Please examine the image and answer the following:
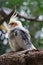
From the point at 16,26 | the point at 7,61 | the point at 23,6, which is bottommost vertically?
the point at 7,61

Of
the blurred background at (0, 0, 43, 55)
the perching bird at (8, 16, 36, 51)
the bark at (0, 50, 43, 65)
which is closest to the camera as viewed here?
the bark at (0, 50, 43, 65)

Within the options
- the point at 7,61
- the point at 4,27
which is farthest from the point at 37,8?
the point at 7,61

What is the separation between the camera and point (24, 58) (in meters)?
3.66

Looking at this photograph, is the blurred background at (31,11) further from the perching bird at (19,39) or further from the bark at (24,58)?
the bark at (24,58)

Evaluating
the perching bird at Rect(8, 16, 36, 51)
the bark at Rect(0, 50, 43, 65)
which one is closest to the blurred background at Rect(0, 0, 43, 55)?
the perching bird at Rect(8, 16, 36, 51)

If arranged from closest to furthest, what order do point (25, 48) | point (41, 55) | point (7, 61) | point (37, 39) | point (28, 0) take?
1. point (41, 55)
2. point (7, 61)
3. point (25, 48)
4. point (37, 39)
5. point (28, 0)

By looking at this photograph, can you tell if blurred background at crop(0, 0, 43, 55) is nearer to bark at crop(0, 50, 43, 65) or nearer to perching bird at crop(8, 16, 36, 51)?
perching bird at crop(8, 16, 36, 51)

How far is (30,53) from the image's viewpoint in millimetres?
3684

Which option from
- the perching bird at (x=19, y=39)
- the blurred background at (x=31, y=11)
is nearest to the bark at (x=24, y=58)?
the perching bird at (x=19, y=39)

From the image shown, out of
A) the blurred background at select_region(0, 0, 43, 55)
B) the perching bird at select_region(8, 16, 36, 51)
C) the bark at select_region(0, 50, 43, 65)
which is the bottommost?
the bark at select_region(0, 50, 43, 65)

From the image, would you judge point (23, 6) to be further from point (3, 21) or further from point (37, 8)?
point (3, 21)

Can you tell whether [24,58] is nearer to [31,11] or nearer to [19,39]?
[19,39]

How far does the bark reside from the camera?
356 cm

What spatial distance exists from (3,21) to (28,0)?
1.85m
